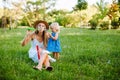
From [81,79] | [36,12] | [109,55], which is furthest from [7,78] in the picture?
[36,12]

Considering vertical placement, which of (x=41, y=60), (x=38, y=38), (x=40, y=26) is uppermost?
(x=40, y=26)

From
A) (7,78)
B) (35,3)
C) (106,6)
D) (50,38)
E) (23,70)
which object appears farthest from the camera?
(35,3)

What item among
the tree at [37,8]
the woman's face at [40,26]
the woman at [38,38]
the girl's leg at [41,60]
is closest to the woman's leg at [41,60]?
the girl's leg at [41,60]

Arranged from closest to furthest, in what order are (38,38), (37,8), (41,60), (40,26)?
1. (41,60)
2. (40,26)
3. (38,38)
4. (37,8)

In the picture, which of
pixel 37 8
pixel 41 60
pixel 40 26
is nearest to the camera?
pixel 41 60

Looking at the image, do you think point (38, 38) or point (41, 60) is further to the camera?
point (38, 38)

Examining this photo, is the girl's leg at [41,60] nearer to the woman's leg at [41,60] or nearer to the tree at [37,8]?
the woman's leg at [41,60]

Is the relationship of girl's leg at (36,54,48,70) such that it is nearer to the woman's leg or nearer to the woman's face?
the woman's leg

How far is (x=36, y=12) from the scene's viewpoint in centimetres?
2328

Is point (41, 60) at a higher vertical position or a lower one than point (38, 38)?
lower

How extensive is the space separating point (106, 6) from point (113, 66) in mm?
2374

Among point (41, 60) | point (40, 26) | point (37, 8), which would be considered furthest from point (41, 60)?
point (37, 8)

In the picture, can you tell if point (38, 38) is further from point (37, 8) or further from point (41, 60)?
point (37, 8)

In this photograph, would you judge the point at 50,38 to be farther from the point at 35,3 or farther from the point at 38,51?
the point at 35,3
